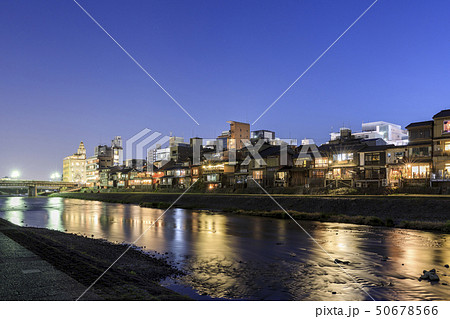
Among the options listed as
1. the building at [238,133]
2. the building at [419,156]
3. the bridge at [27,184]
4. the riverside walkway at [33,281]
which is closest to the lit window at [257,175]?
the building at [419,156]

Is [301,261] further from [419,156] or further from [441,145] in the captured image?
[419,156]

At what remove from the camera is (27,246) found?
14078 millimetres

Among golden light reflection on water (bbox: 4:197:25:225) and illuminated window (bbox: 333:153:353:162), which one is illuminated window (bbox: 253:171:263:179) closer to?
illuminated window (bbox: 333:153:353:162)

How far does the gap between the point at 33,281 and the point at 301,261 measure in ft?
39.2

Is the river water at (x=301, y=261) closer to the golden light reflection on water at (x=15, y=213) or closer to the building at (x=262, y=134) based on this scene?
the golden light reflection on water at (x=15, y=213)

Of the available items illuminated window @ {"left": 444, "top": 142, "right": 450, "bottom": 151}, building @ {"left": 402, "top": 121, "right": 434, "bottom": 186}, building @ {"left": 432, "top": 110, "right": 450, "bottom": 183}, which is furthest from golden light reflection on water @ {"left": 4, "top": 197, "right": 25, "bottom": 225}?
illuminated window @ {"left": 444, "top": 142, "right": 450, "bottom": 151}

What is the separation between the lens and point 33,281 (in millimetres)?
8703

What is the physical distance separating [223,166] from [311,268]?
55805 mm

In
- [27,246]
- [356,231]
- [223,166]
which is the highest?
[223,166]

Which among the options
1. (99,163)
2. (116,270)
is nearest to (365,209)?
(116,270)

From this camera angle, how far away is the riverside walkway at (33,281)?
7641 millimetres

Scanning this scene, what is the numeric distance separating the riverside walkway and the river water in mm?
4016
